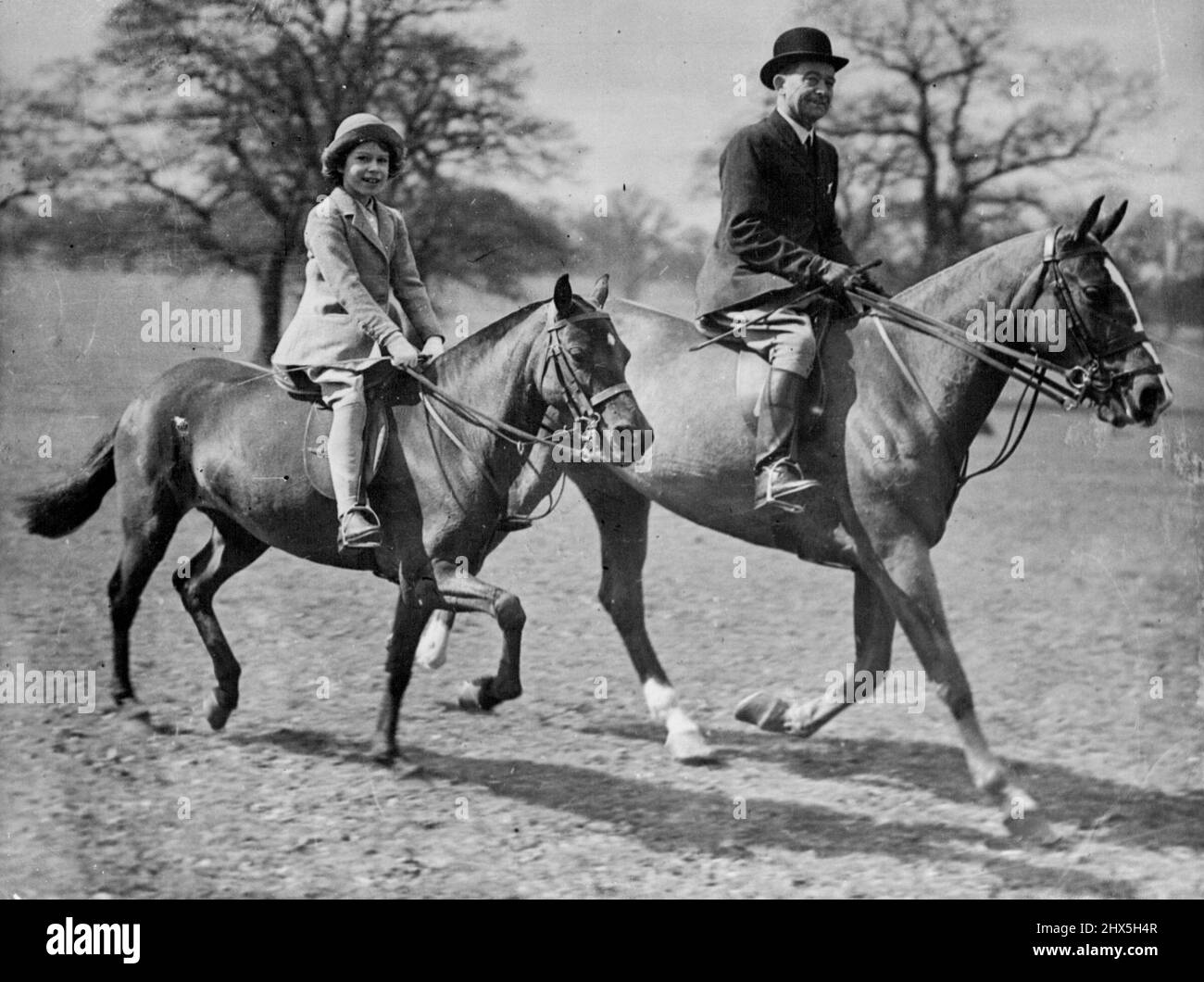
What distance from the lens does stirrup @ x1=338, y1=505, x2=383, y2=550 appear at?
5.77 meters

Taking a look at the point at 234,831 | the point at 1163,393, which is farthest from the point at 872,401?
the point at 234,831

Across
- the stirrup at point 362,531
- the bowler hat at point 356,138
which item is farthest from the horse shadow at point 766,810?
the bowler hat at point 356,138

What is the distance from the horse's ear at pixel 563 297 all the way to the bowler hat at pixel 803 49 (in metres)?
1.44

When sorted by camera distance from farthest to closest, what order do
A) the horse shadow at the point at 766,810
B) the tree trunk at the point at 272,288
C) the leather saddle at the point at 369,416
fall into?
the tree trunk at the point at 272,288, the leather saddle at the point at 369,416, the horse shadow at the point at 766,810

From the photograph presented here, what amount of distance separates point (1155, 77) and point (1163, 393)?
1892 millimetres

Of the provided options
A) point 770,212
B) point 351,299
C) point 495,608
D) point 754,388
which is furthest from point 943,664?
point 351,299

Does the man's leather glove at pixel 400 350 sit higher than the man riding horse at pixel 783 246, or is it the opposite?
the man riding horse at pixel 783 246

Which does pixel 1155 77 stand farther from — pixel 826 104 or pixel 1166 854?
pixel 1166 854

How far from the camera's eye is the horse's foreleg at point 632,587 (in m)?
6.29

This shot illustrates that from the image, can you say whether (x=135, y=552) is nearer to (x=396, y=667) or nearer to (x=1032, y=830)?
(x=396, y=667)

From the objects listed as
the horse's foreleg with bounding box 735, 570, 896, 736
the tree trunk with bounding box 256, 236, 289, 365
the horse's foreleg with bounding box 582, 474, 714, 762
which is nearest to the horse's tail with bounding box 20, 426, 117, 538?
the tree trunk with bounding box 256, 236, 289, 365

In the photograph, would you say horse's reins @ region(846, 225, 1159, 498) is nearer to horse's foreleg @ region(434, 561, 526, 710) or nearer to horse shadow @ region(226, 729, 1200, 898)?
horse shadow @ region(226, 729, 1200, 898)

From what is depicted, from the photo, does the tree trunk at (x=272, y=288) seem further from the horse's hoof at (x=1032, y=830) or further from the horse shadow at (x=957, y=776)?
the horse's hoof at (x=1032, y=830)

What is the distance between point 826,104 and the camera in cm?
607
